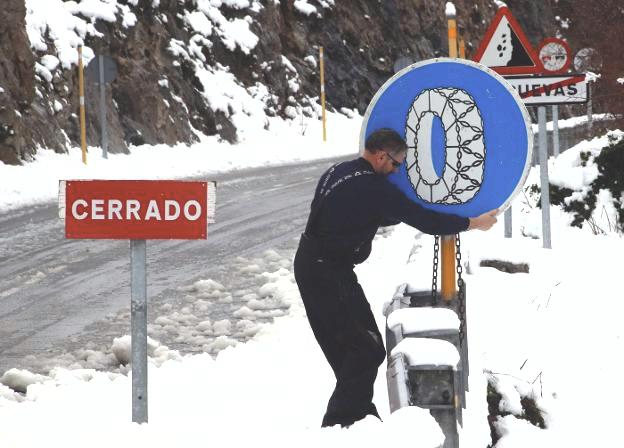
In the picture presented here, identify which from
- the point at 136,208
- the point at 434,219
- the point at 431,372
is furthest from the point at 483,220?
the point at 136,208

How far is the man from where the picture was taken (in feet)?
14.7

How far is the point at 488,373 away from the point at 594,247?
415 centimetres

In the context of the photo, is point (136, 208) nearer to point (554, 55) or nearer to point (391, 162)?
point (391, 162)

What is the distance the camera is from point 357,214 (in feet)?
14.9

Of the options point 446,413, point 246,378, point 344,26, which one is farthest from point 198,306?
point 344,26

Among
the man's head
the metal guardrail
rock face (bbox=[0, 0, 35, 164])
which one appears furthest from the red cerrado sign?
rock face (bbox=[0, 0, 35, 164])

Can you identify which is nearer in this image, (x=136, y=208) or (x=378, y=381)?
(x=136, y=208)

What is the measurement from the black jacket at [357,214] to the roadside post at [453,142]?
4.3 inches

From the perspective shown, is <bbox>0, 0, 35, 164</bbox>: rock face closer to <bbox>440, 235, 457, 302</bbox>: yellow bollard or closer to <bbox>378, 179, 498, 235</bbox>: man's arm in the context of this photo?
<bbox>440, 235, 457, 302</bbox>: yellow bollard

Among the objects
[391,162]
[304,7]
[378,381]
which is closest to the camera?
[391,162]

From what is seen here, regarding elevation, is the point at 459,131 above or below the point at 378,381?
above

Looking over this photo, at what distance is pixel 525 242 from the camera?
9172 millimetres

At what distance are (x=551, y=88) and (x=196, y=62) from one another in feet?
60.5

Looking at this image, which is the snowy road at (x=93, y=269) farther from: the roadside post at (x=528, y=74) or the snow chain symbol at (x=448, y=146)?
the snow chain symbol at (x=448, y=146)
